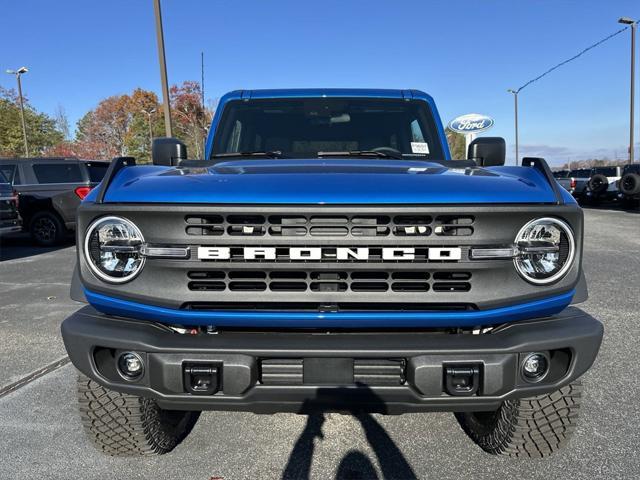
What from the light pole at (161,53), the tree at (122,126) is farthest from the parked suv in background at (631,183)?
the tree at (122,126)

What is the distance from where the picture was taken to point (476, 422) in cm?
277

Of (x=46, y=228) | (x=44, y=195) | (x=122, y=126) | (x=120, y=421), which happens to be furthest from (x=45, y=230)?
(x=122, y=126)

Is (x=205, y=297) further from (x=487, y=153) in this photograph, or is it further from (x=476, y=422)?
(x=487, y=153)

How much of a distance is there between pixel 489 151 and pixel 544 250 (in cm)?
134

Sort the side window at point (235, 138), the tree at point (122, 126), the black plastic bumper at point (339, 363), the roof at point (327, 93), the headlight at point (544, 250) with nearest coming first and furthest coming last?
the black plastic bumper at point (339, 363) → the headlight at point (544, 250) → the side window at point (235, 138) → the roof at point (327, 93) → the tree at point (122, 126)

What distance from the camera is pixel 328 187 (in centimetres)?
200

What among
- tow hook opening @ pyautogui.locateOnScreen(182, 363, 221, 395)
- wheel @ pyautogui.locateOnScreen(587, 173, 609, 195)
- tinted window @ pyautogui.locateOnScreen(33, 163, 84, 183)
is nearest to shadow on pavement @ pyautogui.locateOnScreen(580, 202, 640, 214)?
wheel @ pyautogui.locateOnScreen(587, 173, 609, 195)

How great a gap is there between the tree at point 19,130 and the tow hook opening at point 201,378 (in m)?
44.2

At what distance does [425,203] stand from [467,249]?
26 cm

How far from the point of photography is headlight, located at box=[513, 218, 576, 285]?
203cm

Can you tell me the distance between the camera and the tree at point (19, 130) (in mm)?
38812

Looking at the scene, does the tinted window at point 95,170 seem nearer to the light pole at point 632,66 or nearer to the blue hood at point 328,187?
the blue hood at point 328,187

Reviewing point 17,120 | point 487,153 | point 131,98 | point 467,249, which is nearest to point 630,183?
point 487,153

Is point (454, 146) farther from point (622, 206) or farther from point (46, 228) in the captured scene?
point (46, 228)
